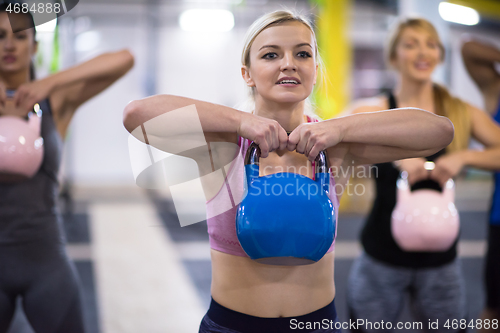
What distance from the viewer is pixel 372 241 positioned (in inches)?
64.0

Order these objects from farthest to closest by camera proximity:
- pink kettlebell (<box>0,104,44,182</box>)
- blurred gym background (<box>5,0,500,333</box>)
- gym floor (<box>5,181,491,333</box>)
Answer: blurred gym background (<box>5,0,500,333</box>) → gym floor (<box>5,181,491,333</box>) → pink kettlebell (<box>0,104,44,182</box>)

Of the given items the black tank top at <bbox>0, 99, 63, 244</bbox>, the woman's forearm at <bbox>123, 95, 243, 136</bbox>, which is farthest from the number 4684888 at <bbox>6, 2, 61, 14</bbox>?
the woman's forearm at <bbox>123, 95, 243, 136</bbox>

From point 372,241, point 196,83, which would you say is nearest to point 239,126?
point 372,241

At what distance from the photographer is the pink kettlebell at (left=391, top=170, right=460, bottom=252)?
1.32 meters

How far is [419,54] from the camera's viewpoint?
160 cm

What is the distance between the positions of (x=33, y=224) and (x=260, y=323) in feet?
2.86

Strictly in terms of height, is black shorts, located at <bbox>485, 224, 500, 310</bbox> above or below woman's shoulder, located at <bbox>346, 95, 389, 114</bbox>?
below

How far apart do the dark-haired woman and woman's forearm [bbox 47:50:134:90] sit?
1cm

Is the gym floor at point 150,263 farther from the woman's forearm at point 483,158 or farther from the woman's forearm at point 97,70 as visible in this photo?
the woman's forearm at point 97,70

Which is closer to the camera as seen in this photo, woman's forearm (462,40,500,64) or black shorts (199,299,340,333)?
black shorts (199,299,340,333)

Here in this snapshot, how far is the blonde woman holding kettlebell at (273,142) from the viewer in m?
0.93

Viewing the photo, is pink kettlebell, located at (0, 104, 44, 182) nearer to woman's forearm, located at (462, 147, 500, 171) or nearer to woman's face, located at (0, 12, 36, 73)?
woman's face, located at (0, 12, 36, 73)

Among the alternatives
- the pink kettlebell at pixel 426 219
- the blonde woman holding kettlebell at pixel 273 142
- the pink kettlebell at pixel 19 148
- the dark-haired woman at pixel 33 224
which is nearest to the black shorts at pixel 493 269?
the pink kettlebell at pixel 426 219

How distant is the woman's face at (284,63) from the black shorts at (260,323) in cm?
54
